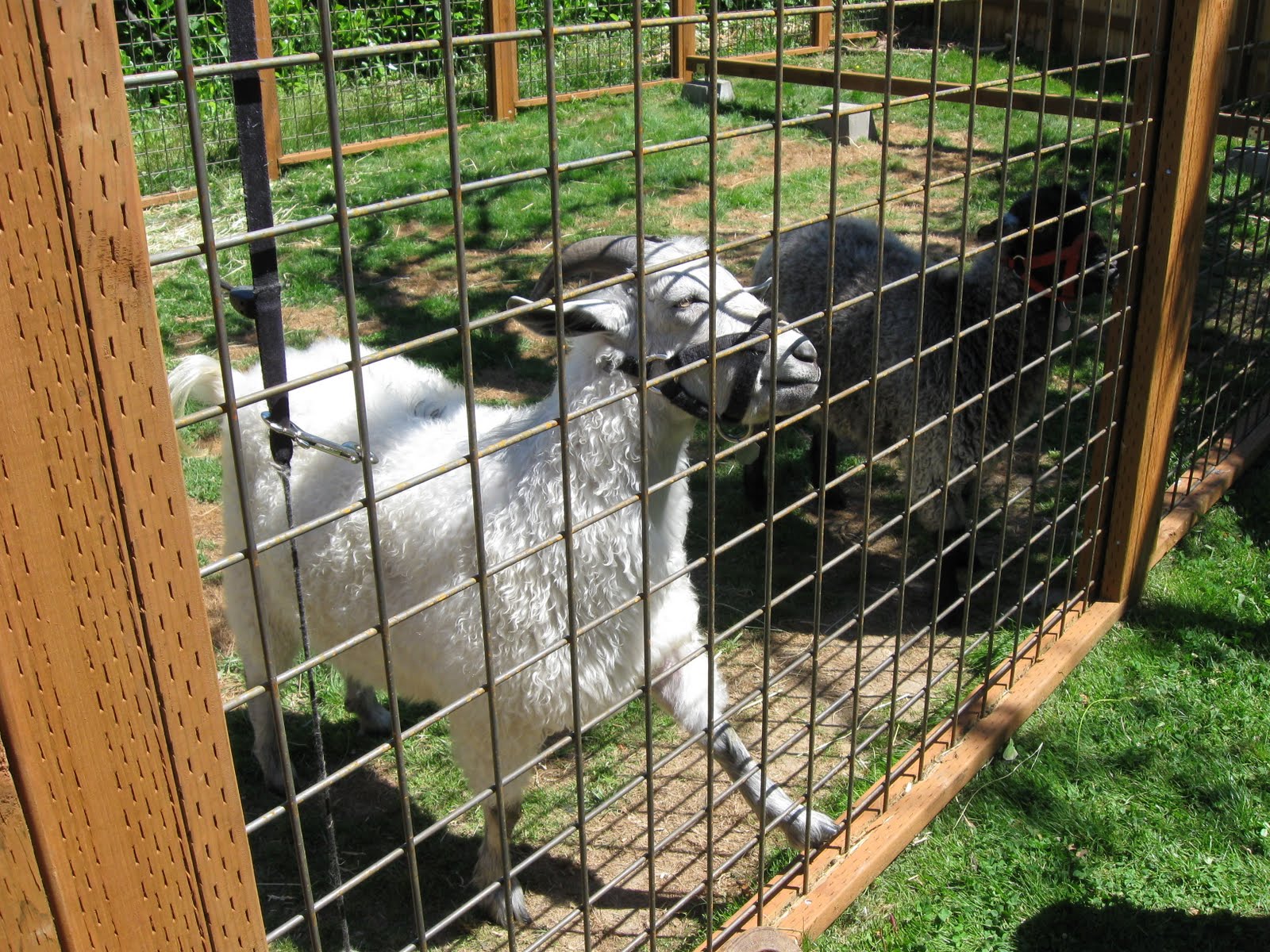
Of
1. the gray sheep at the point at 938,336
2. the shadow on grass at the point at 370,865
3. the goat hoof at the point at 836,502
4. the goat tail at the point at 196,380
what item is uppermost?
the goat tail at the point at 196,380

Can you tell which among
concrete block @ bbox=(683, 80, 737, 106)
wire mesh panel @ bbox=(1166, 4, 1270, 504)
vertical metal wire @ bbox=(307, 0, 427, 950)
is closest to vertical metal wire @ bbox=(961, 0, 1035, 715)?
vertical metal wire @ bbox=(307, 0, 427, 950)

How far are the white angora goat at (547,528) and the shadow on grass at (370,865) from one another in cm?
15

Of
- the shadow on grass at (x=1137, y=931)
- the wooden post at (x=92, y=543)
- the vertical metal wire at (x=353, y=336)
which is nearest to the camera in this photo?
the wooden post at (x=92, y=543)

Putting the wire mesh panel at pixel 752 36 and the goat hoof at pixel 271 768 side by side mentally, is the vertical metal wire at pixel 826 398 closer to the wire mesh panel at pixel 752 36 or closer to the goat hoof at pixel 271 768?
the goat hoof at pixel 271 768

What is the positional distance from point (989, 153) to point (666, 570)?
8.10 m

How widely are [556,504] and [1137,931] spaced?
1898mm

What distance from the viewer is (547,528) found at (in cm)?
282

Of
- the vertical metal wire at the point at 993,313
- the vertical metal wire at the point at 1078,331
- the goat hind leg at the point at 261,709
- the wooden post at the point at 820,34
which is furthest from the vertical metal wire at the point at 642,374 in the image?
the wooden post at the point at 820,34

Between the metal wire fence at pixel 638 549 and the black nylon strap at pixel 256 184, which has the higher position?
the black nylon strap at pixel 256 184

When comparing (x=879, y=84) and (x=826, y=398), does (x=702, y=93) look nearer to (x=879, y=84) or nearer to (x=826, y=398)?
(x=879, y=84)

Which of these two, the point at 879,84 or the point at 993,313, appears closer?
the point at 993,313

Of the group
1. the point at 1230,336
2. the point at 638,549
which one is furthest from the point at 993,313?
the point at 1230,336

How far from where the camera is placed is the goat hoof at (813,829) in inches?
124

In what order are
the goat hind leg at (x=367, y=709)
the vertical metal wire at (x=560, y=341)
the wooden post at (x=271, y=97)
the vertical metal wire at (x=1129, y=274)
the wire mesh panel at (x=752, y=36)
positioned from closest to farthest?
1. the vertical metal wire at (x=560, y=341)
2. the vertical metal wire at (x=1129, y=274)
3. the goat hind leg at (x=367, y=709)
4. the wooden post at (x=271, y=97)
5. the wire mesh panel at (x=752, y=36)
